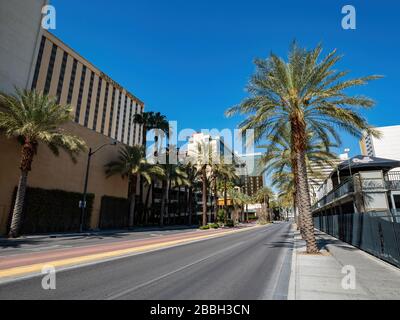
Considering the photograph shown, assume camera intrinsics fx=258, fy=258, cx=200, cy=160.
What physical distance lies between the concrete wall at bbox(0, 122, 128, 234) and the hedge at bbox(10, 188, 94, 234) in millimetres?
931

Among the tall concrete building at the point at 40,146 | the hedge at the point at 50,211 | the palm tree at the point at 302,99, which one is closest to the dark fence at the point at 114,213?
the tall concrete building at the point at 40,146

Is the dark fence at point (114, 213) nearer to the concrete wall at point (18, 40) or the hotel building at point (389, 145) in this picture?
the concrete wall at point (18, 40)

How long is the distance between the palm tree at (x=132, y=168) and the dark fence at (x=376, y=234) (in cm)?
2767

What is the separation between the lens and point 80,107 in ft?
246

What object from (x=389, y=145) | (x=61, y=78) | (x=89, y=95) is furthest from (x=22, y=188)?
(x=389, y=145)

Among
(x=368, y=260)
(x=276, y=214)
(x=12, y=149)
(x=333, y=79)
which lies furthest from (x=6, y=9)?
(x=276, y=214)

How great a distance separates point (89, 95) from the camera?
78.1 m

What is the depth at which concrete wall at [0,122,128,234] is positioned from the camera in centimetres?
2320

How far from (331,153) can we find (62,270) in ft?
77.4

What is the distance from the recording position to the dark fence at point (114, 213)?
35781mm

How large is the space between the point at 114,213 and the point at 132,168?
7115 mm

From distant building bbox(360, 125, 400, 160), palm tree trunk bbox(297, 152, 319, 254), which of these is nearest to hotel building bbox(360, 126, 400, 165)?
distant building bbox(360, 125, 400, 160)

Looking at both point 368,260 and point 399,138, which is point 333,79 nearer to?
point 368,260

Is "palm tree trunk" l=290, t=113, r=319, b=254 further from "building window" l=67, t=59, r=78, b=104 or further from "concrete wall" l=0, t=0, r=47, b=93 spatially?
"building window" l=67, t=59, r=78, b=104
